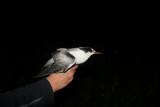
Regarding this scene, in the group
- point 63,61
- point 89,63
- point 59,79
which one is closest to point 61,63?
point 63,61

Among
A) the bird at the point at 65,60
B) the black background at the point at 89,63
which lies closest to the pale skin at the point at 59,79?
the bird at the point at 65,60

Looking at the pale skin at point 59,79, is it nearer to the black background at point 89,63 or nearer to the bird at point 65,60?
the bird at point 65,60

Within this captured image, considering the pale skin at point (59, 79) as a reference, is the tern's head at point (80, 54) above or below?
above

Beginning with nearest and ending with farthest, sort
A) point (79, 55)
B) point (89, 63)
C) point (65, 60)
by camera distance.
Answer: point (65, 60), point (79, 55), point (89, 63)

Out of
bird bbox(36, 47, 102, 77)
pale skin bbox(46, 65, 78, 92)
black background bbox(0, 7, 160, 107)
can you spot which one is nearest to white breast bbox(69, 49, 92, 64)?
bird bbox(36, 47, 102, 77)

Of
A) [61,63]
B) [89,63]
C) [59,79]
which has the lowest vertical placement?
[89,63]

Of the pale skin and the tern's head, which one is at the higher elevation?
the tern's head

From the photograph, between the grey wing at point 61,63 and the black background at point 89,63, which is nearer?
the grey wing at point 61,63

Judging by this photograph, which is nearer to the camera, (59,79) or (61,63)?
(59,79)

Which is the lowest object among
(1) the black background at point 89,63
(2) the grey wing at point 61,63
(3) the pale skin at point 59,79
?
(1) the black background at point 89,63

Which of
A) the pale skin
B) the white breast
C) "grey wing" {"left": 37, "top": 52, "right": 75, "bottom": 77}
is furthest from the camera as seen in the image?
the white breast

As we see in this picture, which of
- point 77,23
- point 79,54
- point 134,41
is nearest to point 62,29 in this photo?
point 77,23

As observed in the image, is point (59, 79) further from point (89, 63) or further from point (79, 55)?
point (89, 63)

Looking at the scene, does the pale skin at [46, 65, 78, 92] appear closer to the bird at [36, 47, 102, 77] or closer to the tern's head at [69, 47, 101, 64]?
the bird at [36, 47, 102, 77]
